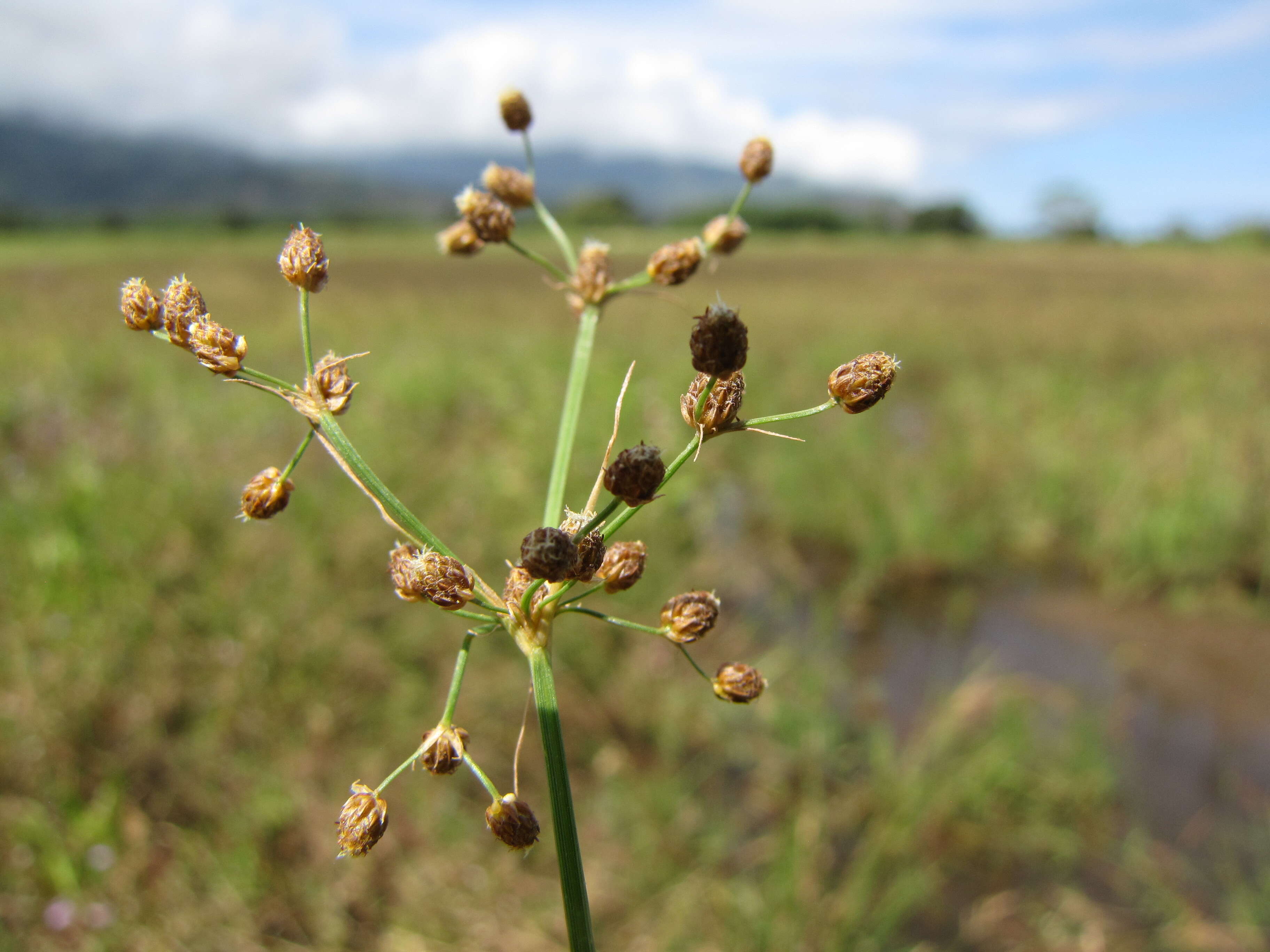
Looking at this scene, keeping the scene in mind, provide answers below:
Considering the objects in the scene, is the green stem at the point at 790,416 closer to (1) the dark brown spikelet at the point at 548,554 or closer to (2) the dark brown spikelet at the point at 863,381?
(2) the dark brown spikelet at the point at 863,381

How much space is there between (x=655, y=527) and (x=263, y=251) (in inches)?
1335

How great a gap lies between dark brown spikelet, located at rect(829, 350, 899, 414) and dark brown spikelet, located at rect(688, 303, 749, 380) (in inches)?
5.9

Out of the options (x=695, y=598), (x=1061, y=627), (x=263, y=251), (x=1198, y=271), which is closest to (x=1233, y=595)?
(x=1061, y=627)

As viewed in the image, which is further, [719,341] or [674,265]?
[674,265]

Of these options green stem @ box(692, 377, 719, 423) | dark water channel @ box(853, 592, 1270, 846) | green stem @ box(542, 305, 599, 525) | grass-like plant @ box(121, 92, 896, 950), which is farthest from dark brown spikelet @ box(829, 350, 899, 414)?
dark water channel @ box(853, 592, 1270, 846)

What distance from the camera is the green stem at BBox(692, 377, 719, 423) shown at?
2.26 feet

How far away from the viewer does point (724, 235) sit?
109 centimetres

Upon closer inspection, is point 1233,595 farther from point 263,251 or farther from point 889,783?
point 263,251

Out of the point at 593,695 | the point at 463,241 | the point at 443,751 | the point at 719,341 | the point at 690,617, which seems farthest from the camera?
the point at 593,695

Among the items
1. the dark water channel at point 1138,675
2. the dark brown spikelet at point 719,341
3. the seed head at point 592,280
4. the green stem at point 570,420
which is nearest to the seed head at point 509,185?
the seed head at point 592,280

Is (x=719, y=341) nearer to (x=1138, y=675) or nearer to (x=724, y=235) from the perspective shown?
(x=724, y=235)

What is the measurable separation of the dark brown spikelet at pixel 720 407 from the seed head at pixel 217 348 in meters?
0.40

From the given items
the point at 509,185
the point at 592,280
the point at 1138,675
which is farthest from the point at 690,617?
the point at 1138,675

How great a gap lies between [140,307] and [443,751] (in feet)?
1.65
